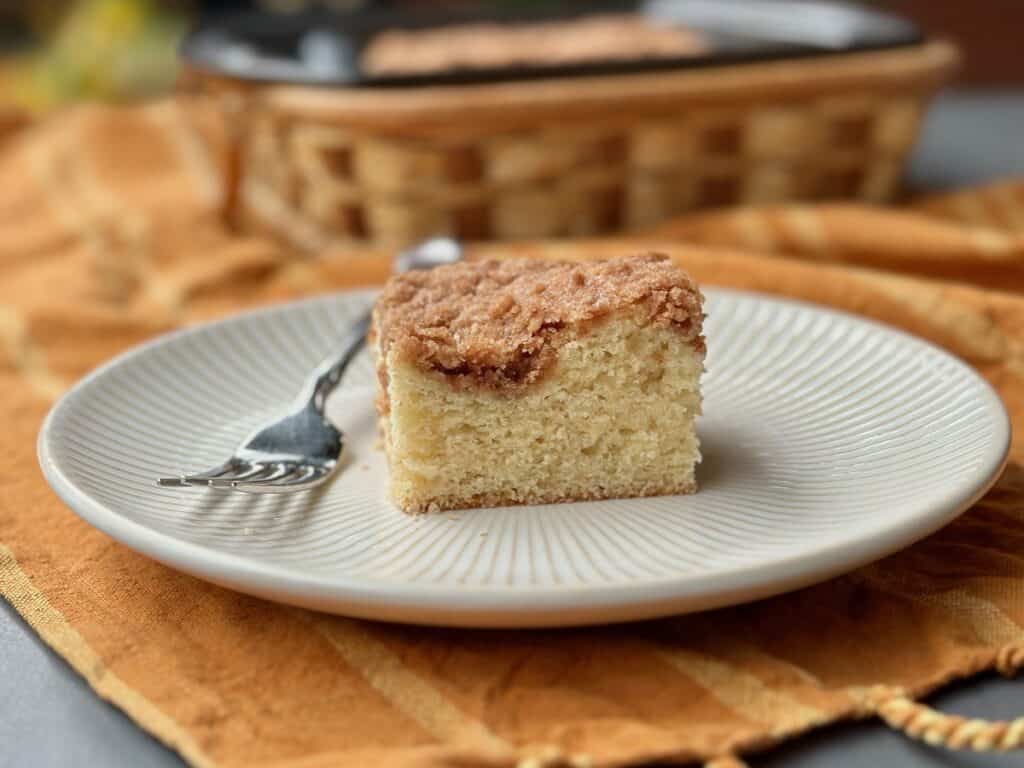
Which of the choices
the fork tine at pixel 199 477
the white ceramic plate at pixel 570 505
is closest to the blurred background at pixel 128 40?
the white ceramic plate at pixel 570 505

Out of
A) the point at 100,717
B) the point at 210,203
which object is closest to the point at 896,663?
the point at 100,717

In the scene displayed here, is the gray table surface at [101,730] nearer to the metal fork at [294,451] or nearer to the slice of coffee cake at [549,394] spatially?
the metal fork at [294,451]

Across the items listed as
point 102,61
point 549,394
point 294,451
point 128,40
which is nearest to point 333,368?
point 294,451

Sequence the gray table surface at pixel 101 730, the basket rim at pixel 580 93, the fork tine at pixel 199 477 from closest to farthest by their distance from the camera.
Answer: the gray table surface at pixel 101 730 < the fork tine at pixel 199 477 < the basket rim at pixel 580 93

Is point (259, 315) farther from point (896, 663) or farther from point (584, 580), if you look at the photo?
point (896, 663)

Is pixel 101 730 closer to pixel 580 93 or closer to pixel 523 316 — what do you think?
pixel 523 316

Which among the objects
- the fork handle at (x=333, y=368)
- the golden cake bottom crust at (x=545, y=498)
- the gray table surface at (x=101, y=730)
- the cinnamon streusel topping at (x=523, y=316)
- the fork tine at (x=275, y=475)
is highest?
the cinnamon streusel topping at (x=523, y=316)
